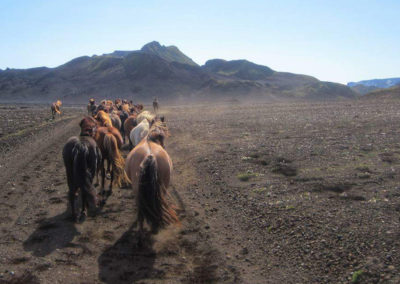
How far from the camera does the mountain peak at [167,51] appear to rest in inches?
6535

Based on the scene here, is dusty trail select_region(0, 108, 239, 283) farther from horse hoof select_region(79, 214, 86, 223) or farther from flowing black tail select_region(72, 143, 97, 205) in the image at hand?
flowing black tail select_region(72, 143, 97, 205)

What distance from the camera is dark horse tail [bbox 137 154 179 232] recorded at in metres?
5.16

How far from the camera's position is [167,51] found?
175000 mm

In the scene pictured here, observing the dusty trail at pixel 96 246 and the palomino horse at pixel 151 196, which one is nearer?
the dusty trail at pixel 96 246

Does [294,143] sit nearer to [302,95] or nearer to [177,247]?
[177,247]

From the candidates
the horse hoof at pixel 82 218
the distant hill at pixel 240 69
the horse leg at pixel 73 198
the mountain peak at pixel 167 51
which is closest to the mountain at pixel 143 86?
the distant hill at pixel 240 69

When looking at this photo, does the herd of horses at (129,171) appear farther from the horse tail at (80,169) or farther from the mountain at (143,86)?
the mountain at (143,86)

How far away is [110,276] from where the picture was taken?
4523mm

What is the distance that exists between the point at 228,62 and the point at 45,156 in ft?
442

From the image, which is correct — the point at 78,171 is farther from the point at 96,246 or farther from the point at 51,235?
the point at 96,246

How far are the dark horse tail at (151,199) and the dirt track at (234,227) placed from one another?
0.49 m

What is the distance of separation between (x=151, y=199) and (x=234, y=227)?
1.72 meters

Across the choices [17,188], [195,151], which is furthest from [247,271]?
[195,151]

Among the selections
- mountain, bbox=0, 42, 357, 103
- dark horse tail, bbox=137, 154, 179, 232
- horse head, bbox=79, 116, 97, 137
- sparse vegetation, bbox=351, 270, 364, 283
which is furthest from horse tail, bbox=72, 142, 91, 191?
mountain, bbox=0, 42, 357, 103
